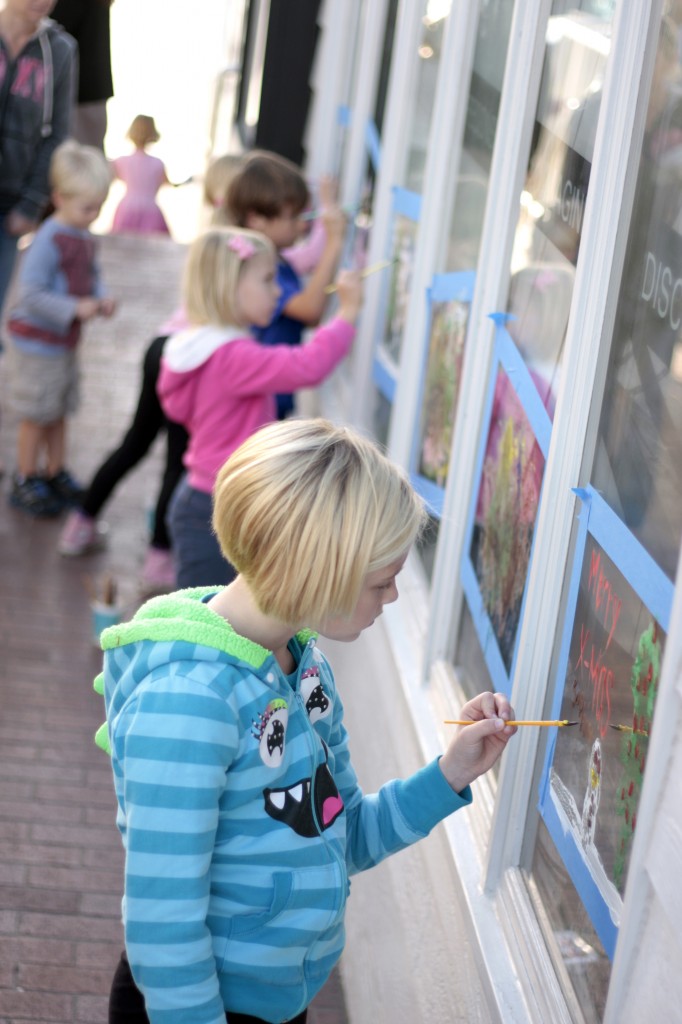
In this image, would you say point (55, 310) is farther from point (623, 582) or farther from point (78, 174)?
point (623, 582)

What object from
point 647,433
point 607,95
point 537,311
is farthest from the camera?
point 537,311

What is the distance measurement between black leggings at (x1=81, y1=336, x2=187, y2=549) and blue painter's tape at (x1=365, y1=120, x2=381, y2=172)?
3.24 ft

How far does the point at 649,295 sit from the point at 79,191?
3.90 metres

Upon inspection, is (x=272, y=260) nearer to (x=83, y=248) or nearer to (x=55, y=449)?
(x=83, y=248)

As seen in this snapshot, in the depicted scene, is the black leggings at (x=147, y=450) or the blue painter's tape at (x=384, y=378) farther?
the black leggings at (x=147, y=450)

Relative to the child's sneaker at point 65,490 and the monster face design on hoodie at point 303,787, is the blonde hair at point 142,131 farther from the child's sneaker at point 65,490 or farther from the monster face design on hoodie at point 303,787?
the monster face design on hoodie at point 303,787

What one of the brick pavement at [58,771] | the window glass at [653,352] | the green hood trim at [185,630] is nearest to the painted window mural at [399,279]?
the brick pavement at [58,771]

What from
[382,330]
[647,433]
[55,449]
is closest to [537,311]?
[647,433]

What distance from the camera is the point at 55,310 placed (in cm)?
521

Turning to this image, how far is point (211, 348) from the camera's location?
12.5 ft

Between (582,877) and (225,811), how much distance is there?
50 cm

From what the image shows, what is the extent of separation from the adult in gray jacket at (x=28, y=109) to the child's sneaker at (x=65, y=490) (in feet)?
2.80

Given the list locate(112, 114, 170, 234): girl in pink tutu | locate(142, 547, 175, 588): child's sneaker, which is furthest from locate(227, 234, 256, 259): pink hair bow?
locate(112, 114, 170, 234): girl in pink tutu

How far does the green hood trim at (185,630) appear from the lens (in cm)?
161
